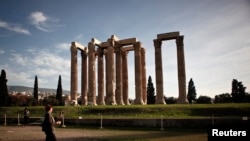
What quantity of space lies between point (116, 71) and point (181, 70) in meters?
13.0

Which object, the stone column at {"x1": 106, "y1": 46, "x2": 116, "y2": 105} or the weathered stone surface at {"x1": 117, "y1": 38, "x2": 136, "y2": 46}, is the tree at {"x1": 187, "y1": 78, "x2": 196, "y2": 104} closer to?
the weathered stone surface at {"x1": 117, "y1": 38, "x2": 136, "y2": 46}

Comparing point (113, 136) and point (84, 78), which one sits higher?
point (84, 78)

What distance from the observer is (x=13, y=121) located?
3212cm

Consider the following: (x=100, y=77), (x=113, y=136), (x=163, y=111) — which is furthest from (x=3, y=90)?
(x=113, y=136)

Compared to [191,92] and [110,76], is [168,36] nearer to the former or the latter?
[110,76]

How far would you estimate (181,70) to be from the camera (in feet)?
144

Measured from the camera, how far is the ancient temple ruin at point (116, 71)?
45094mm

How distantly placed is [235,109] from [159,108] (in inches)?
330

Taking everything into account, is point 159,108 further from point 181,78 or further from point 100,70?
point 100,70

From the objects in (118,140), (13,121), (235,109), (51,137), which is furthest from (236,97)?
(51,137)

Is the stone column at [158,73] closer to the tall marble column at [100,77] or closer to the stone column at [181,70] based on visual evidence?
the stone column at [181,70]

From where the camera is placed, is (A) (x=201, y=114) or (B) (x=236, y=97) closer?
(A) (x=201, y=114)

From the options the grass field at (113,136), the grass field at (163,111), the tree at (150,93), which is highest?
the tree at (150,93)

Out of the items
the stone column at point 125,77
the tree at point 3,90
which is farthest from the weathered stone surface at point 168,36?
the tree at point 3,90
